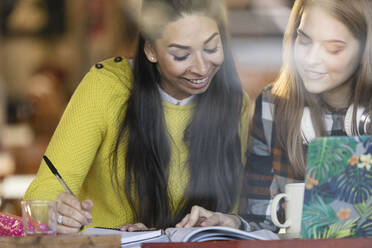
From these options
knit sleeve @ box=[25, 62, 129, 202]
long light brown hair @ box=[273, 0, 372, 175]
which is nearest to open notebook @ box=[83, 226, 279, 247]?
knit sleeve @ box=[25, 62, 129, 202]

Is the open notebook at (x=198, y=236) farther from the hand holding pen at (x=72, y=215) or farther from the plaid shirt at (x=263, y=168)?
the plaid shirt at (x=263, y=168)

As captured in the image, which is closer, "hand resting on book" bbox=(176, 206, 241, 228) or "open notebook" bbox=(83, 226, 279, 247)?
"open notebook" bbox=(83, 226, 279, 247)

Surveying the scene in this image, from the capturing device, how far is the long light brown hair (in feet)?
5.04

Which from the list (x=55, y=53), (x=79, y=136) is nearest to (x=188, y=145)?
(x=79, y=136)

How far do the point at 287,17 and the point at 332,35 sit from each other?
0.15m

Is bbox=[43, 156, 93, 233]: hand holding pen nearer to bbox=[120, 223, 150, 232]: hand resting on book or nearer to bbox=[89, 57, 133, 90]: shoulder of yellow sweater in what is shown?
bbox=[120, 223, 150, 232]: hand resting on book

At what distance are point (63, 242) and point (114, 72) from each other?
26.4 inches

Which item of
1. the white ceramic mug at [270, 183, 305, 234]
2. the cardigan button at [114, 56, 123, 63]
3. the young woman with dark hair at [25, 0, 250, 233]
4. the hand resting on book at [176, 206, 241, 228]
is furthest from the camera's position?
the cardigan button at [114, 56, 123, 63]

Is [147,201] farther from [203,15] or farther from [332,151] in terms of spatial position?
[332,151]

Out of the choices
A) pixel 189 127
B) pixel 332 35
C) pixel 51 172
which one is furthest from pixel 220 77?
pixel 51 172

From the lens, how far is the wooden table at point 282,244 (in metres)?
1.13

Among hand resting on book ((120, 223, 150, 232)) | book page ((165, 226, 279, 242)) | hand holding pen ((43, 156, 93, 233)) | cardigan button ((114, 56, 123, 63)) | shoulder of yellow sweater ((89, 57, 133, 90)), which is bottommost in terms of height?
hand resting on book ((120, 223, 150, 232))

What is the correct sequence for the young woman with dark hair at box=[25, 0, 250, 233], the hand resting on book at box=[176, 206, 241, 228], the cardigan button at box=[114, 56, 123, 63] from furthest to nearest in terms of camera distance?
the cardigan button at box=[114, 56, 123, 63]
the young woman with dark hair at box=[25, 0, 250, 233]
the hand resting on book at box=[176, 206, 241, 228]

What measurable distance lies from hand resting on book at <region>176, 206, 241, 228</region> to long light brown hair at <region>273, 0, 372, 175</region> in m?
0.25
